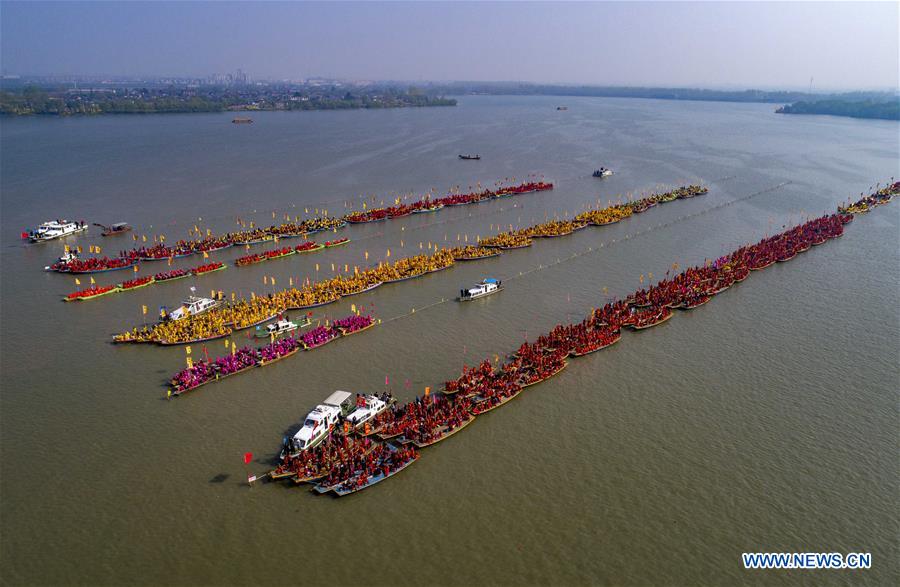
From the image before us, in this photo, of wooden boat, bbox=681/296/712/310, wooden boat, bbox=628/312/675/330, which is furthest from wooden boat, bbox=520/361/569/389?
wooden boat, bbox=681/296/712/310

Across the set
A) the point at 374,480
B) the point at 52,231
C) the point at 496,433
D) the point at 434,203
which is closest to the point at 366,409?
the point at 374,480

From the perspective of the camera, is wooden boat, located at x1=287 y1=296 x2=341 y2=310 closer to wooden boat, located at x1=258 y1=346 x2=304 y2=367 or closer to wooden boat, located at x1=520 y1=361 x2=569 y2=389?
wooden boat, located at x1=258 y1=346 x2=304 y2=367

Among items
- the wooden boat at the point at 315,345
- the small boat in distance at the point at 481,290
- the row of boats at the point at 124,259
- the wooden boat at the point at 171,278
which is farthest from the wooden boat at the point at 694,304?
the wooden boat at the point at 171,278

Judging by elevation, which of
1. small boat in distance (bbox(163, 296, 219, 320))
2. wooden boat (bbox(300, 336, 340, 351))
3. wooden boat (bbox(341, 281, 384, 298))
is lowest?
wooden boat (bbox(300, 336, 340, 351))

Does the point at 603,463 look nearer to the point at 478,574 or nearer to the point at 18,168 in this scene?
the point at 478,574

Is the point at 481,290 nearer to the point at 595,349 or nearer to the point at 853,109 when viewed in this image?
the point at 595,349

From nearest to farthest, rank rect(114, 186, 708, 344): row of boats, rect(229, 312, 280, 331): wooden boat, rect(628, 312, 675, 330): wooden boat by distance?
1. rect(114, 186, 708, 344): row of boats
2. rect(229, 312, 280, 331): wooden boat
3. rect(628, 312, 675, 330): wooden boat
